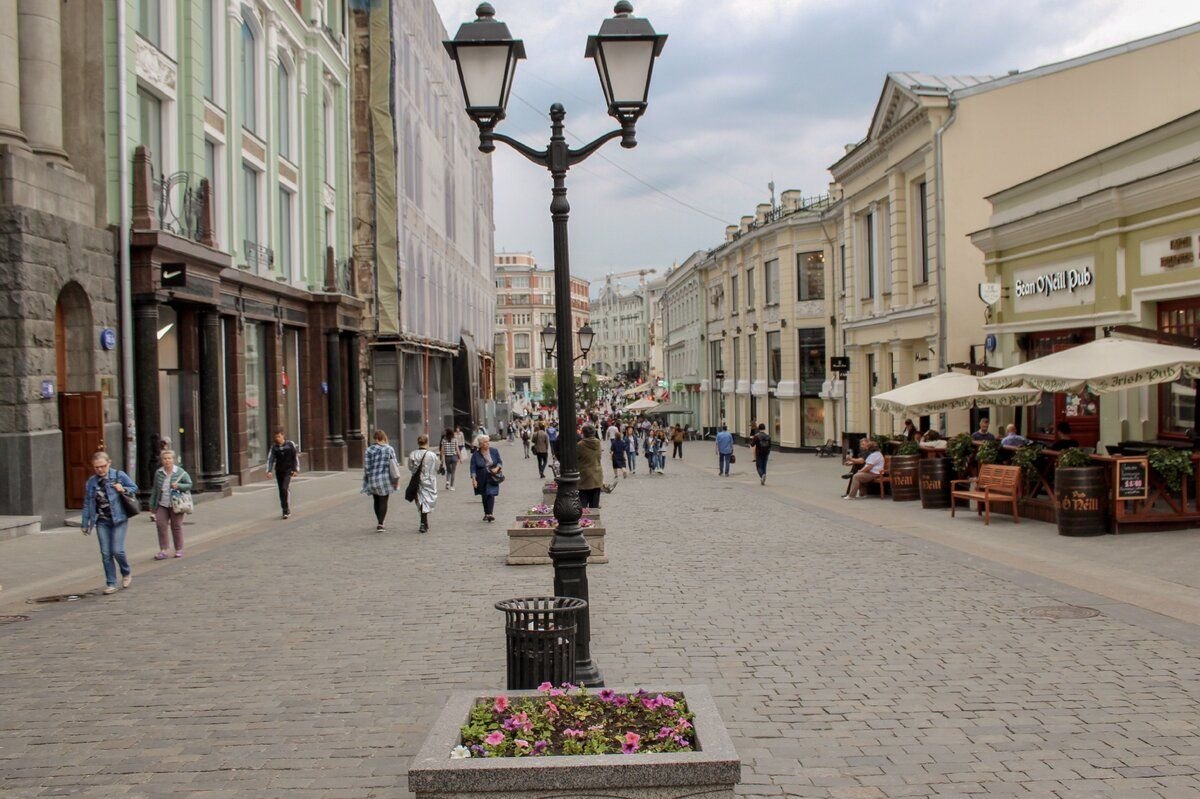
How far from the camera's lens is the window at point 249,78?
27.1m

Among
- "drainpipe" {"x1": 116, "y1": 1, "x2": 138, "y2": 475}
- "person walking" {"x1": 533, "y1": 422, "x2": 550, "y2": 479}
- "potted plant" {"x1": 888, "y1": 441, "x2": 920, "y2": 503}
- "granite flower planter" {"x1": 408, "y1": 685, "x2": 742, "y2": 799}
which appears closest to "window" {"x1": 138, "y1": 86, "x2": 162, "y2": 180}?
"drainpipe" {"x1": 116, "y1": 1, "x2": 138, "y2": 475}

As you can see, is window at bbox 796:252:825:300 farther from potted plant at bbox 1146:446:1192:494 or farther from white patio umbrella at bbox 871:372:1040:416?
potted plant at bbox 1146:446:1192:494

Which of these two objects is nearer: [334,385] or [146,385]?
[146,385]

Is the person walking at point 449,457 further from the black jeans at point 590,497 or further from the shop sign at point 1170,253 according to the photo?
the shop sign at point 1170,253

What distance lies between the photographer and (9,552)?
14375 millimetres

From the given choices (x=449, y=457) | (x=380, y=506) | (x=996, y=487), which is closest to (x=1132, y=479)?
(x=996, y=487)

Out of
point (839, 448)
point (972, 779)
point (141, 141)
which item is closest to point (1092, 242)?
point (972, 779)

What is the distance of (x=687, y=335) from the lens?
7338 centimetres

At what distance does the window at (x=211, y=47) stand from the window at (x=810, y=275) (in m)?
27.2

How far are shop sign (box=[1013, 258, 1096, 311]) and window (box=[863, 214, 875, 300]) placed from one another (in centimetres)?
1127

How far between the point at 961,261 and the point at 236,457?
18.2 metres

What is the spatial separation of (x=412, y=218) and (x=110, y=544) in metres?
32.8

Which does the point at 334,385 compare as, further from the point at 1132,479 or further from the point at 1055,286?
the point at 1132,479

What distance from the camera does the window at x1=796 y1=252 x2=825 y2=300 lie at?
45.0 m
